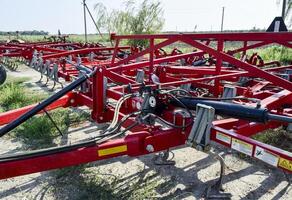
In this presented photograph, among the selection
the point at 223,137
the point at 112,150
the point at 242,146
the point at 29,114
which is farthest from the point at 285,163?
the point at 29,114

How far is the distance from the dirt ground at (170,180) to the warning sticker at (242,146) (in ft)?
2.68

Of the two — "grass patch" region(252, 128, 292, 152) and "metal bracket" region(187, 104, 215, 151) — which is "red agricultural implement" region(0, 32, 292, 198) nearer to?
"metal bracket" region(187, 104, 215, 151)

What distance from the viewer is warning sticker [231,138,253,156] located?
229cm

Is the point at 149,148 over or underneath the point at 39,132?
over

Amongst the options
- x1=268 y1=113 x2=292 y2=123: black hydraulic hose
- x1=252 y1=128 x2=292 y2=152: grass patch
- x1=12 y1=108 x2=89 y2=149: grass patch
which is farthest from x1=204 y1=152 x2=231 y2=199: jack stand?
x1=12 y1=108 x2=89 y2=149: grass patch

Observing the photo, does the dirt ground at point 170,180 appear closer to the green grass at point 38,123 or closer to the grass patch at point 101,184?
the grass patch at point 101,184

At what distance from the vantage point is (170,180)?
3.27 meters

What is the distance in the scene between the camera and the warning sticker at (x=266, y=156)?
2.13m

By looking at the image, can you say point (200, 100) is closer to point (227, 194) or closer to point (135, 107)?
point (135, 107)

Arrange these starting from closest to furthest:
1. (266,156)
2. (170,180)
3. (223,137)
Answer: (266,156)
(223,137)
(170,180)

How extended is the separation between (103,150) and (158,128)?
562 millimetres

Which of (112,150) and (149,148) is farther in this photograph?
(149,148)

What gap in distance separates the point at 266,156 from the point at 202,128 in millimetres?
514

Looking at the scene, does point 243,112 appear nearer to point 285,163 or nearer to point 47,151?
point 285,163
